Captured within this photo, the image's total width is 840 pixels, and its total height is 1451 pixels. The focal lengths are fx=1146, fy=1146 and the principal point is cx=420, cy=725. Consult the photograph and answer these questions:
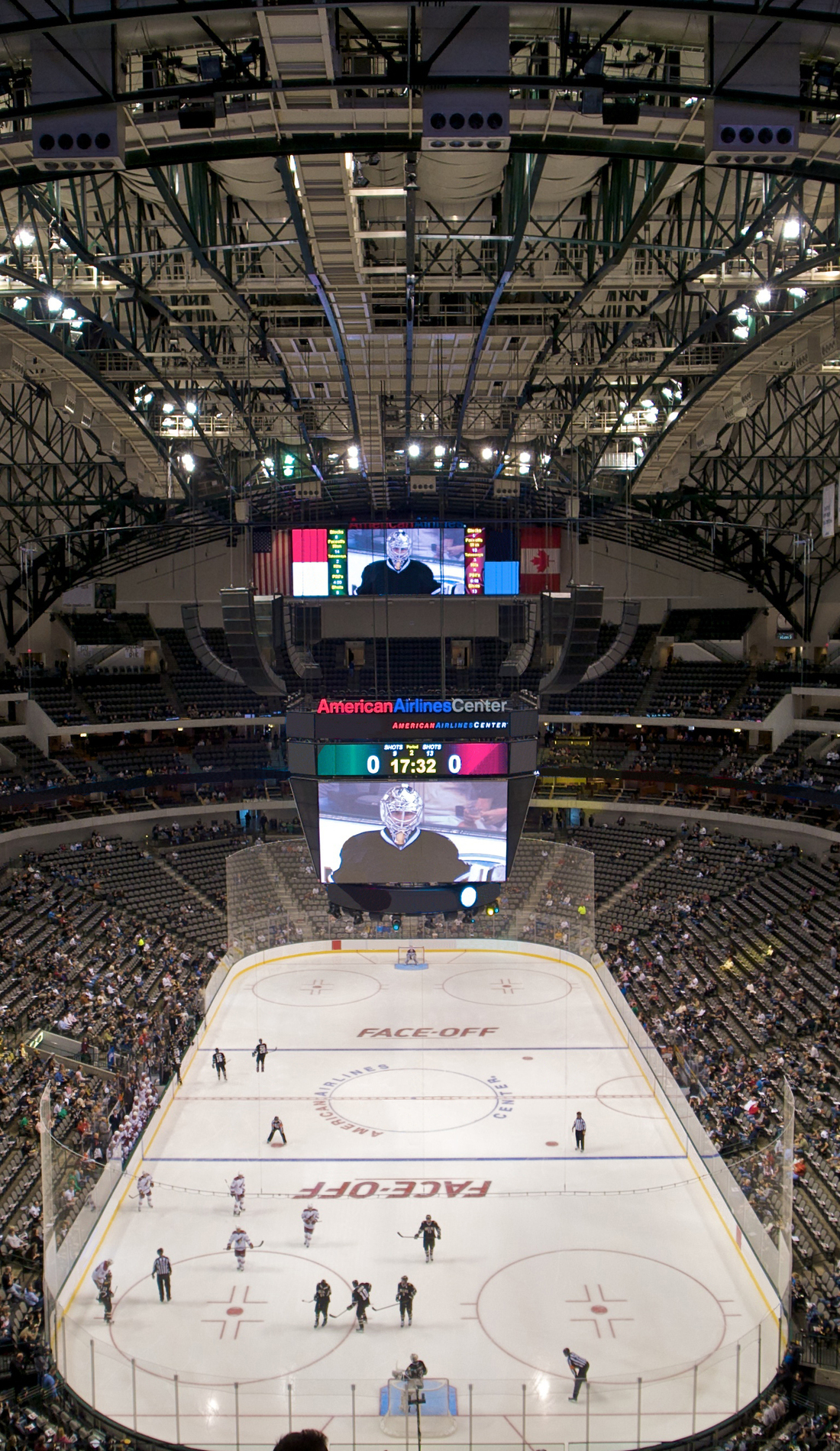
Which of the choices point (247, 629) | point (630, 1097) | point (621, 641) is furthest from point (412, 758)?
point (621, 641)

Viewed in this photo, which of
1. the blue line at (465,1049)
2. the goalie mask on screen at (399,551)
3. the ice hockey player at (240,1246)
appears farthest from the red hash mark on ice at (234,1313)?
the goalie mask on screen at (399,551)

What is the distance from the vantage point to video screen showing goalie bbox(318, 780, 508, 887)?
20.7 m

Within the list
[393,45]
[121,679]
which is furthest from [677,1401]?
[121,679]

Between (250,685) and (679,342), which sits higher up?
(679,342)

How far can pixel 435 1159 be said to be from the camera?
19844mm

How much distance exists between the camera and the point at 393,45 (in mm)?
12562

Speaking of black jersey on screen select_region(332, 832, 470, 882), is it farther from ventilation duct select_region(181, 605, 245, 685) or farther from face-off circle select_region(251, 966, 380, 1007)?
face-off circle select_region(251, 966, 380, 1007)

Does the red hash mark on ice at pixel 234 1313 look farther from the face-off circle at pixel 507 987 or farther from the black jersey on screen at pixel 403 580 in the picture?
the black jersey on screen at pixel 403 580

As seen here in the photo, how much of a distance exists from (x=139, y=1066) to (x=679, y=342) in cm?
1651

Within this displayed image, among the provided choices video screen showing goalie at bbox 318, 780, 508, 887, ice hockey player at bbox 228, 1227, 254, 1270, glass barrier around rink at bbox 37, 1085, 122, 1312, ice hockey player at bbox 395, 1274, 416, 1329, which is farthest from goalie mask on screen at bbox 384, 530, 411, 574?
ice hockey player at bbox 395, 1274, 416, 1329

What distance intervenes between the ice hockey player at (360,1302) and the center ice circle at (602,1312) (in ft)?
4.91

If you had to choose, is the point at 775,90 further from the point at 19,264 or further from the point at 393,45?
the point at 19,264

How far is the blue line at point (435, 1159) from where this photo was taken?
1958cm

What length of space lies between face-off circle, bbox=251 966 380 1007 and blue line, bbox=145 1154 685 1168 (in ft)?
30.5
